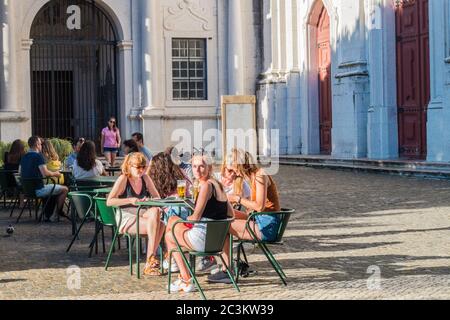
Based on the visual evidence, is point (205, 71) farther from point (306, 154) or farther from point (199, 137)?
point (306, 154)

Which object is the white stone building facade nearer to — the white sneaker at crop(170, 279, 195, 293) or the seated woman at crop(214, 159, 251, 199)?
the seated woman at crop(214, 159, 251, 199)

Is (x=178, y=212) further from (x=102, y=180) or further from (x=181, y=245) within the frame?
(x=102, y=180)

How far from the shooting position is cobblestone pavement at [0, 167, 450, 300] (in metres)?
9.30

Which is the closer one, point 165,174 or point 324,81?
point 165,174

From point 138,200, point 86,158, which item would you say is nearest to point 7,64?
point 86,158

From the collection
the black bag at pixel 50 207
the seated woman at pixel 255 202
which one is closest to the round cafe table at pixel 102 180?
the black bag at pixel 50 207

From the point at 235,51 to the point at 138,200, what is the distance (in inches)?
897

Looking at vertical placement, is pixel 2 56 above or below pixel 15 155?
above

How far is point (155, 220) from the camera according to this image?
34.5 ft

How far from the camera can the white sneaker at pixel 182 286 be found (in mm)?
9336

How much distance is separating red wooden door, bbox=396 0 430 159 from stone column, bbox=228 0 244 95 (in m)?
7.72

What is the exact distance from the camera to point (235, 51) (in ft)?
109
